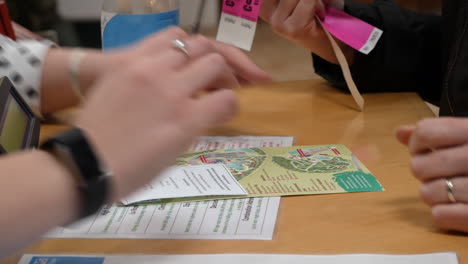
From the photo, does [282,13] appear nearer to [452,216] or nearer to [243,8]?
[243,8]

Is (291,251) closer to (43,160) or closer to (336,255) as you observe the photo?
(336,255)

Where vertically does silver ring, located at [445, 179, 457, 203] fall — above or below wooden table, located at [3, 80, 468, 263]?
above

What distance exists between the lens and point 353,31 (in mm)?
1047

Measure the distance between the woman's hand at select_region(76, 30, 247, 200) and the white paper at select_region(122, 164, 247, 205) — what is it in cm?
22

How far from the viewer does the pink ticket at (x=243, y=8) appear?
0.99m

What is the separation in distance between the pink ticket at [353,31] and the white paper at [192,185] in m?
0.39

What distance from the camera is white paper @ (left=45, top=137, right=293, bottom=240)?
0.65m

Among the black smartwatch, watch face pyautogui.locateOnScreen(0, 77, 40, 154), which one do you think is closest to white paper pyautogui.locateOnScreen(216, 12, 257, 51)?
watch face pyautogui.locateOnScreen(0, 77, 40, 154)

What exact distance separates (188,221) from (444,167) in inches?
11.5

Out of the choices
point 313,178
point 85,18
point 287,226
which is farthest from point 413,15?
point 85,18

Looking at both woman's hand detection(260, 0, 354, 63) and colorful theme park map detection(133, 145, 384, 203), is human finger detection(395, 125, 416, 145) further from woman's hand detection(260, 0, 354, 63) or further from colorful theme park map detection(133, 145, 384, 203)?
woman's hand detection(260, 0, 354, 63)

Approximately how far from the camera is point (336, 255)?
0.60m

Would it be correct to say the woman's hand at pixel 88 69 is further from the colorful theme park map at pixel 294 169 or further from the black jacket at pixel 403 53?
the black jacket at pixel 403 53

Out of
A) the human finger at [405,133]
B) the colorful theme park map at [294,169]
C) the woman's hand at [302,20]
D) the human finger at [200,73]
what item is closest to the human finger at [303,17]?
the woman's hand at [302,20]
